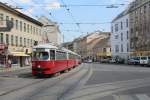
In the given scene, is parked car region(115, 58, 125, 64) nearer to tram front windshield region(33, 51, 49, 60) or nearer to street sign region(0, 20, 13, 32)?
street sign region(0, 20, 13, 32)

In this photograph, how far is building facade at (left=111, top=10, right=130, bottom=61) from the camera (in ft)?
326

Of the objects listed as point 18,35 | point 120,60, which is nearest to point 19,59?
point 18,35

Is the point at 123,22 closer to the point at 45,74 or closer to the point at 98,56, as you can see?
the point at 98,56

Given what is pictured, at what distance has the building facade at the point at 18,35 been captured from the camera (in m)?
58.8

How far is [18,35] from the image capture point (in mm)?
65812

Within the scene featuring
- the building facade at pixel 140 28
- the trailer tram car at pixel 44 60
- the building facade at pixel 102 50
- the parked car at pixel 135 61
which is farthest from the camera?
the building facade at pixel 102 50

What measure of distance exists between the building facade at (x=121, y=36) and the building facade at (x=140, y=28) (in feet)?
13.3

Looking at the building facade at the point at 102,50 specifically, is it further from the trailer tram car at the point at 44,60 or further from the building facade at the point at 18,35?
the trailer tram car at the point at 44,60

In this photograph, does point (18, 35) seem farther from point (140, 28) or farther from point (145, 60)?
point (140, 28)

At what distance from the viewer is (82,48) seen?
7343 inches

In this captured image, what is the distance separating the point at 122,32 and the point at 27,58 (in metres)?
A: 37.0

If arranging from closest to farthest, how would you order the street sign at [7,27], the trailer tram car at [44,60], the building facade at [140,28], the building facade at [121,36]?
the trailer tram car at [44,60] < the street sign at [7,27] < the building facade at [140,28] < the building facade at [121,36]

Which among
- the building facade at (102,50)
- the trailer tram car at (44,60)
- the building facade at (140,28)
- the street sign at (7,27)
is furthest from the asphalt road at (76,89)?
the building facade at (102,50)

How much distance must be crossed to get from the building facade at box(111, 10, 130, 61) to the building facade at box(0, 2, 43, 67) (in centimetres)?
2747
